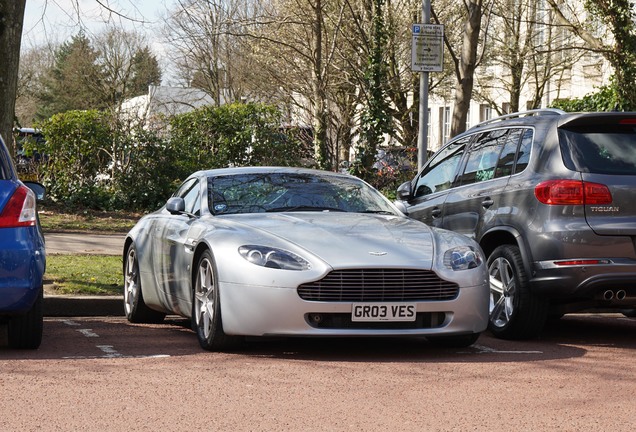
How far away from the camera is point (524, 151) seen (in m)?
9.49

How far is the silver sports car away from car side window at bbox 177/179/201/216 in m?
0.09

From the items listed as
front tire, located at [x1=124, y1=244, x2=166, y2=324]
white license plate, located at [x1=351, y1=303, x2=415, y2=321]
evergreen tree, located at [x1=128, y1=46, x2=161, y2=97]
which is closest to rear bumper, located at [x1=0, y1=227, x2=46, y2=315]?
white license plate, located at [x1=351, y1=303, x2=415, y2=321]

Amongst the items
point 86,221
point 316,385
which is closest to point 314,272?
point 316,385

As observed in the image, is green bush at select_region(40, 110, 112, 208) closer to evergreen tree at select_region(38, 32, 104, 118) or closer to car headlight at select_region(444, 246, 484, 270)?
car headlight at select_region(444, 246, 484, 270)

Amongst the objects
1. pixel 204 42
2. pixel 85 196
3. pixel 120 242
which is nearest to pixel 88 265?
pixel 120 242

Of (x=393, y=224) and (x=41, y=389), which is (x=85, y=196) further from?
(x=41, y=389)

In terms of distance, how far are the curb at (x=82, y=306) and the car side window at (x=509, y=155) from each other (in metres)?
4.01

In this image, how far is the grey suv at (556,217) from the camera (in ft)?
28.6

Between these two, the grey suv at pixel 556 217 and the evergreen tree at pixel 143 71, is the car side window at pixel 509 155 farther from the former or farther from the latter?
the evergreen tree at pixel 143 71

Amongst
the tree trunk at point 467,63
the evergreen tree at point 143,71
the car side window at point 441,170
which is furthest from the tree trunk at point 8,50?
the evergreen tree at point 143,71

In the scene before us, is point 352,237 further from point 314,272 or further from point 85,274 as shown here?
point 85,274

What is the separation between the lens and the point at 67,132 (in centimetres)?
2309

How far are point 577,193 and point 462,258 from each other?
1.07m

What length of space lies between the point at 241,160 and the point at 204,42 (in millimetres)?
32659
